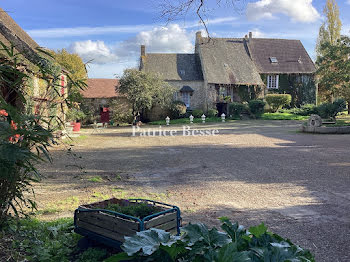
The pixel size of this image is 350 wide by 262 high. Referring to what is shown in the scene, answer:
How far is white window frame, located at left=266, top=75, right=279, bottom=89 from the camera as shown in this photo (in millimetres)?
37156

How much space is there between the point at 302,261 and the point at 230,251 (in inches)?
18.2

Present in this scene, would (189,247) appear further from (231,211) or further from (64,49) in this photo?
(64,49)

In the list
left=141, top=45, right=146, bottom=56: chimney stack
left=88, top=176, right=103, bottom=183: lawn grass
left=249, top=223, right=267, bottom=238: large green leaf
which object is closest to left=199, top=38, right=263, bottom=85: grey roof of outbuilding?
left=141, top=45, right=146, bottom=56: chimney stack

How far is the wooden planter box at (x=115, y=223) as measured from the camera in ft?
10.8

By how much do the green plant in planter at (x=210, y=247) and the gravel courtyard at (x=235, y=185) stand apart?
65.3 inches

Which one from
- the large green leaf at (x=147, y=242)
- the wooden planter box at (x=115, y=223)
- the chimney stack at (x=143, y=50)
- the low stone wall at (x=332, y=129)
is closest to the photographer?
the large green leaf at (x=147, y=242)

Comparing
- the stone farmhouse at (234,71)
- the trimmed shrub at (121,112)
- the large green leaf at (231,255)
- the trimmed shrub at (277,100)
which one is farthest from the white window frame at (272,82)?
the large green leaf at (231,255)

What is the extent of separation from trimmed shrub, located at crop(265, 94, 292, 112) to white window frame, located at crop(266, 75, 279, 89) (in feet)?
10.1

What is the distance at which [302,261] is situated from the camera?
2.06 meters

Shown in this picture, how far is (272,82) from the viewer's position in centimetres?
3734

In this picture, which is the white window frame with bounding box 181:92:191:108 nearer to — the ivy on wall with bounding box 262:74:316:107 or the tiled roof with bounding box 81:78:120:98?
the tiled roof with bounding box 81:78:120:98

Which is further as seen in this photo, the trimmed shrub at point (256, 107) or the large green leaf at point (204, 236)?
the trimmed shrub at point (256, 107)

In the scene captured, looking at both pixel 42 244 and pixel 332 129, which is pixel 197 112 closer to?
pixel 332 129

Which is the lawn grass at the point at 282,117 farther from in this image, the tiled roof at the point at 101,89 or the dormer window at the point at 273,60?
the tiled roof at the point at 101,89
